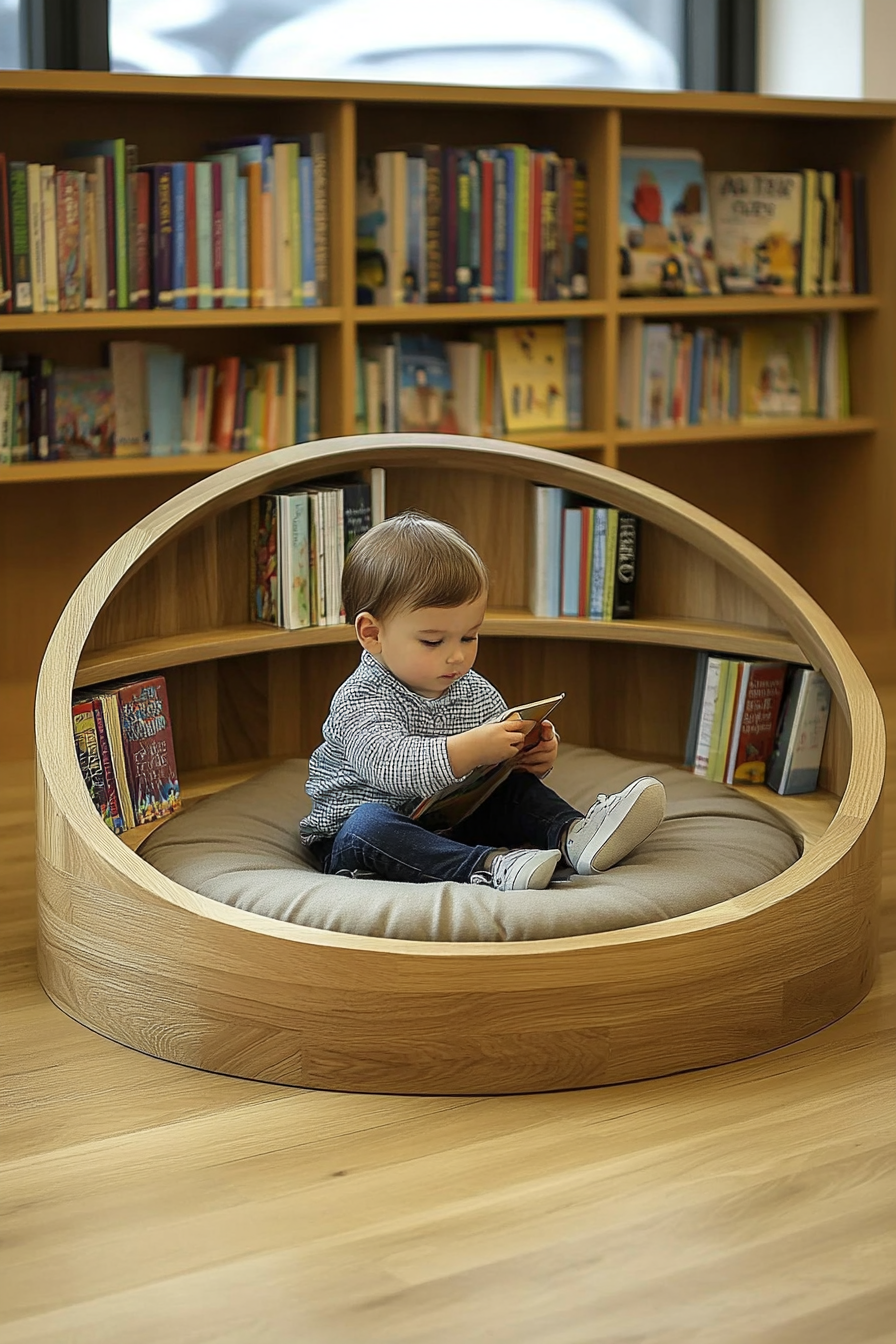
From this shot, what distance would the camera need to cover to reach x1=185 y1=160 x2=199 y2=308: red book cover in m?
3.46

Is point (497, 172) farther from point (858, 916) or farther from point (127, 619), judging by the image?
point (858, 916)

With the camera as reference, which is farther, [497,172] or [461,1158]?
[497,172]

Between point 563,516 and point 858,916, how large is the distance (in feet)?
3.64

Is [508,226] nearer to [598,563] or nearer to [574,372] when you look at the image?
[574,372]

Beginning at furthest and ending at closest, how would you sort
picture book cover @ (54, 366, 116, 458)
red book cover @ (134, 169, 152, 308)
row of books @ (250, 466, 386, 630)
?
picture book cover @ (54, 366, 116, 458) < red book cover @ (134, 169, 152, 308) < row of books @ (250, 466, 386, 630)

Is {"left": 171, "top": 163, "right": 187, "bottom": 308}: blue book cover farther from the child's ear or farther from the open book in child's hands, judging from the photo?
the open book in child's hands

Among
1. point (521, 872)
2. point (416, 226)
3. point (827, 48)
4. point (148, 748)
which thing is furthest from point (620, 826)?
point (827, 48)

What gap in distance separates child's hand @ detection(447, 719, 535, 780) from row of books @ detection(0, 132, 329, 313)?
168cm

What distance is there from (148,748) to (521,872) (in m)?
0.79

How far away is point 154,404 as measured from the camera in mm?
3604

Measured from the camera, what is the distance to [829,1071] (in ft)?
6.52

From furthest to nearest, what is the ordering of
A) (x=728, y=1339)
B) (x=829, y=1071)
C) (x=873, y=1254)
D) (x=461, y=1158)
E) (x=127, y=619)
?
(x=127, y=619) < (x=829, y=1071) < (x=461, y=1158) < (x=873, y=1254) < (x=728, y=1339)

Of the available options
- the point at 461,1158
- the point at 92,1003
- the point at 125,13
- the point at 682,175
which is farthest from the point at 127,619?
the point at 682,175

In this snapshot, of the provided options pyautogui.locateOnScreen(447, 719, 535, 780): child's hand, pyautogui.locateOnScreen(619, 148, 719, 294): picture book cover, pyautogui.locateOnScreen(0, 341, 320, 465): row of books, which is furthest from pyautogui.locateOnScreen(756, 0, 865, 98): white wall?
pyautogui.locateOnScreen(447, 719, 535, 780): child's hand
